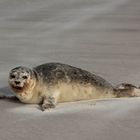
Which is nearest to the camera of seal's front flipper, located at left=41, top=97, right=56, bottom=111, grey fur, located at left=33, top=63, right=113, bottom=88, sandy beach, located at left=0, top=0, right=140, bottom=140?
sandy beach, located at left=0, top=0, right=140, bottom=140

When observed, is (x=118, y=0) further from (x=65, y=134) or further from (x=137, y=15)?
(x=65, y=134)

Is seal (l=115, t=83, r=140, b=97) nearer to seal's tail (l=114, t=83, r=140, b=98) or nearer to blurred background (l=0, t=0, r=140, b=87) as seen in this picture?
seal's tail (l=114, t=83, r=140, b=98)

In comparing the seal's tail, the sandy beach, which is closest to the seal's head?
the sandy beach

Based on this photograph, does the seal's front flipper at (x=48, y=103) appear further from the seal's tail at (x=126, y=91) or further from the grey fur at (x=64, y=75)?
the seal's tail at (x=126, y=91)

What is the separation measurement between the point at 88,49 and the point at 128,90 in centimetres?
276

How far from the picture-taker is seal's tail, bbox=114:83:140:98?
5.79 m

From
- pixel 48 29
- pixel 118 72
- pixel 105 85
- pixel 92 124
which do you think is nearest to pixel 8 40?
pixel 48 29

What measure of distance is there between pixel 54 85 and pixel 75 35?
13.0 feet

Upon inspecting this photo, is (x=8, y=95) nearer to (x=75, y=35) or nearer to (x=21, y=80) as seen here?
(x=21, y=80)

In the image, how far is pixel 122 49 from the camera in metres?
8.48

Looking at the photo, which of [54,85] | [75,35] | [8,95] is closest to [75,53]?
[75,35]

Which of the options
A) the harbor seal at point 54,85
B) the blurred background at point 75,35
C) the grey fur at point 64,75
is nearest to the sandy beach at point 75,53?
the blurred background at point 75,35

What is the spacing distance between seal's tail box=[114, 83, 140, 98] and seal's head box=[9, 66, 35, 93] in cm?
82

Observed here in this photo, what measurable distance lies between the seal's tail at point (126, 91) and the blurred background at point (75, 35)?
56 centimetres
